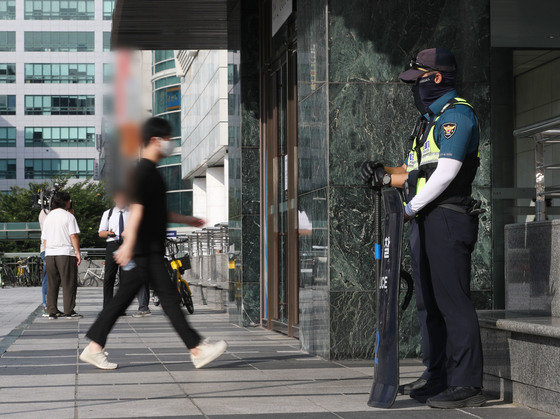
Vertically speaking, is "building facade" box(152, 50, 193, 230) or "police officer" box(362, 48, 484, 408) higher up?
"building facade" box(152, 50, 193, 230)

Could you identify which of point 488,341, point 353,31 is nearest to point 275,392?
point 488,341

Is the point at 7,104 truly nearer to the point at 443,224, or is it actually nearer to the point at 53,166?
the point at 53,166

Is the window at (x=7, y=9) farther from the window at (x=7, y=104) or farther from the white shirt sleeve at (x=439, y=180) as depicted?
the white shirt sleeve at (x=439, y=180)


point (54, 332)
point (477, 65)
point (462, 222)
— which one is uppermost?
point (477, 65)

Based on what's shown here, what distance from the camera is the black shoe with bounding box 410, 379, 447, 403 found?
5906 millimetres

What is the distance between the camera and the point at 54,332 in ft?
39.0

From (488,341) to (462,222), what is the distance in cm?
84

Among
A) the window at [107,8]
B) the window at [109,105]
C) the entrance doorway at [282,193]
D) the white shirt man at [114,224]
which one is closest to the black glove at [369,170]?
the entrance doorway at [282,193]

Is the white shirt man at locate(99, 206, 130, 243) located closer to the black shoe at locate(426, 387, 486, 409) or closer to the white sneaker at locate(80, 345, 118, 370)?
the white sneaker at locate(80, 345, 118, 370)

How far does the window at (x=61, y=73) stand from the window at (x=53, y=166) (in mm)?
7695

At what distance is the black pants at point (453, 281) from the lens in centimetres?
560

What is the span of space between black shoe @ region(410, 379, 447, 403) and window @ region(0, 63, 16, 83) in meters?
94.5

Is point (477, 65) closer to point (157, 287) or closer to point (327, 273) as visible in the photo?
point (327, 273)

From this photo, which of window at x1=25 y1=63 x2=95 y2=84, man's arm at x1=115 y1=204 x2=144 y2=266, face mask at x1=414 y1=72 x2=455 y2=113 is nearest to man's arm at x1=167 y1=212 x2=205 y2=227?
man's arm at x1=115 y1=204 x2=144 y2=266
